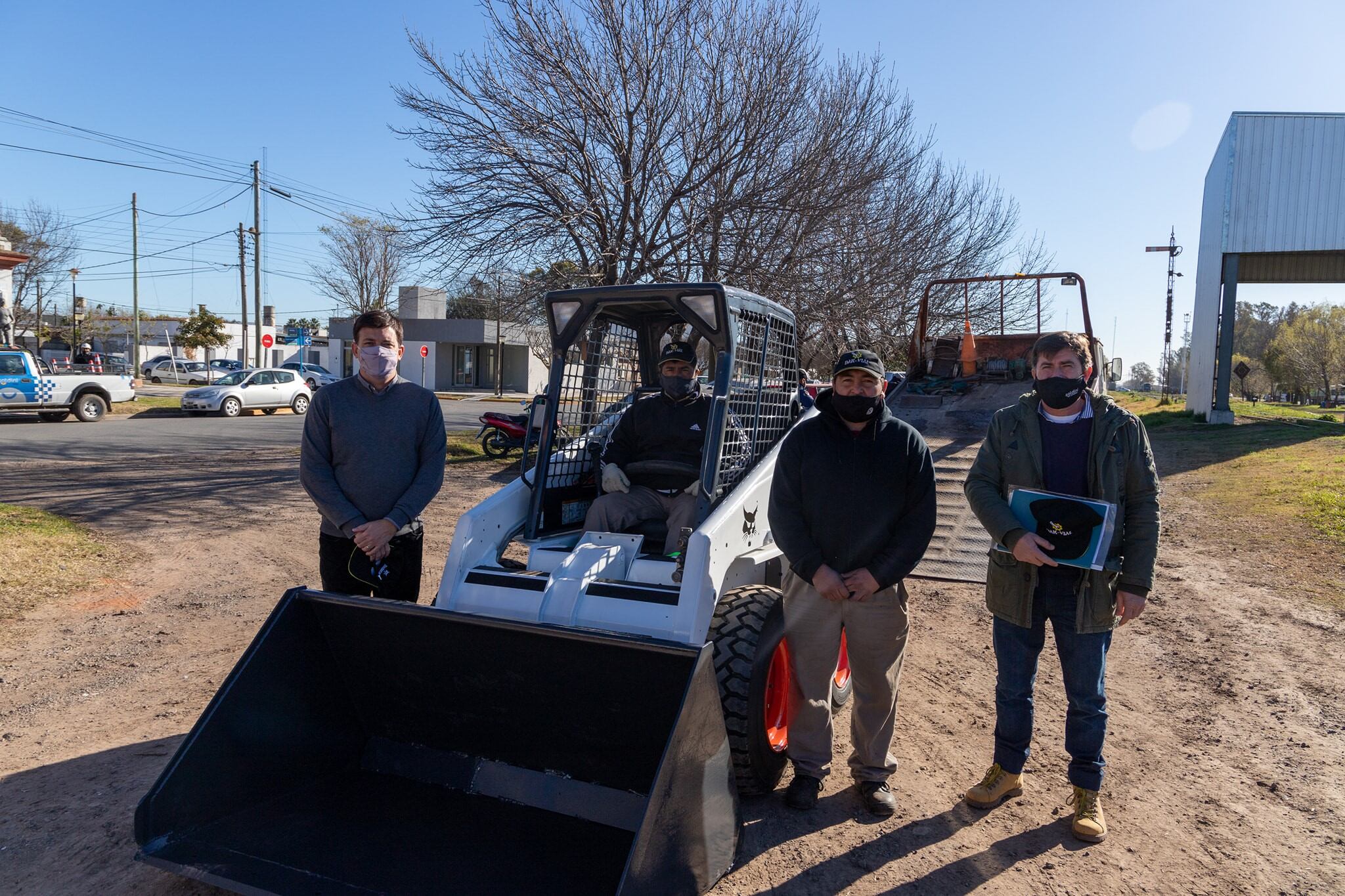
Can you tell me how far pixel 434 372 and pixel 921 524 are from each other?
1831 inches

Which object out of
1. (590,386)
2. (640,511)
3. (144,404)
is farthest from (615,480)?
(144,404)

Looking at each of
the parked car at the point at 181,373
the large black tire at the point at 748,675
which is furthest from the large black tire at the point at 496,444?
the parked car at the point at 181,373

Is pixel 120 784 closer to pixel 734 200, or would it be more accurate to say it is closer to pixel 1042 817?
pixel 1042 817

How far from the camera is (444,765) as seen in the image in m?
3.72

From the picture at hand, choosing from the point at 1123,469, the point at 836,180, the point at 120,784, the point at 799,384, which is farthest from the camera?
the point at 836,180

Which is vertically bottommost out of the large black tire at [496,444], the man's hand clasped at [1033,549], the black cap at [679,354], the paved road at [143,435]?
the paved road at [143,435]

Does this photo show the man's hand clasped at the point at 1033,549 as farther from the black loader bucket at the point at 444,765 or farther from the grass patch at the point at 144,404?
the grass patch at the point at 144,404

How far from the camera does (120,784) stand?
3828 mm

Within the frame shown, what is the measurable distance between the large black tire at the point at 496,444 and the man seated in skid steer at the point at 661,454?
1061cm

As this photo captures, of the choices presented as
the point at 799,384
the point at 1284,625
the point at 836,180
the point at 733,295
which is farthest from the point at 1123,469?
the point at 836,180

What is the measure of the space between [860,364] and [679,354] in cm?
136

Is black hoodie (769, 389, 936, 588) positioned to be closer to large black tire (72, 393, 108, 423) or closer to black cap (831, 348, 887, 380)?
black cap (831, 348, 887, 380)

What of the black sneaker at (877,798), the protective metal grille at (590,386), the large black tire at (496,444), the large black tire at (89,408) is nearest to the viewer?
the black sneaker at (877,798)

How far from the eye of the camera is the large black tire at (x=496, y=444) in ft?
50.6
